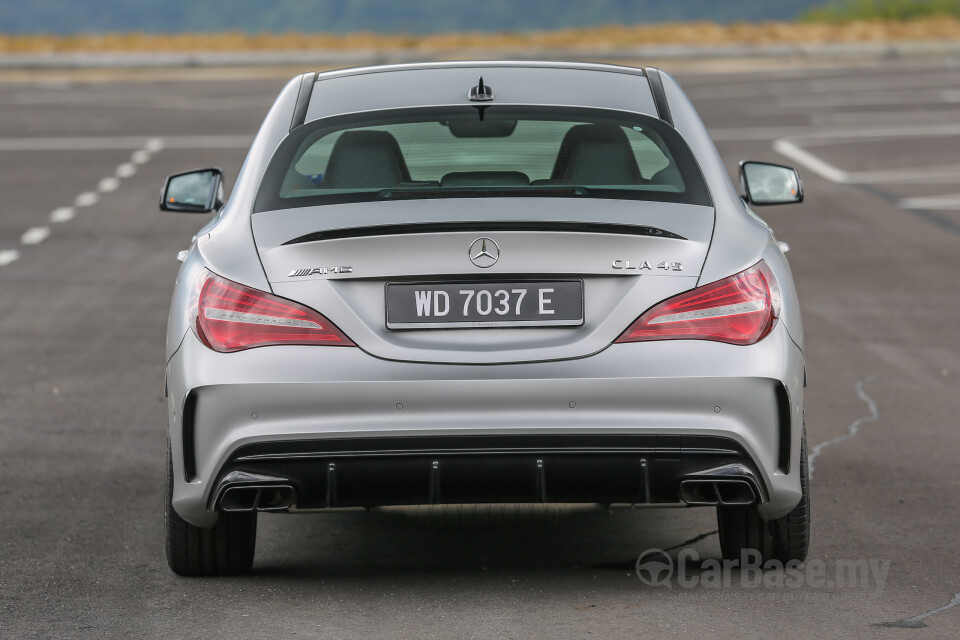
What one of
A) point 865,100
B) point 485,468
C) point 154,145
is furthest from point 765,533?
point 865,100

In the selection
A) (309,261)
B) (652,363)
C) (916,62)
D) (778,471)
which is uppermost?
(916,62)

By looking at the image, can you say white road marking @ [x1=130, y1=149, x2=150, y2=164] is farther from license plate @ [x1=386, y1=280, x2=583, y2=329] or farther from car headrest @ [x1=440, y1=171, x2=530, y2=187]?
license plate @ [x1=386, y1=280, x2=583, y2=329]

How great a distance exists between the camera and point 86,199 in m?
18.0

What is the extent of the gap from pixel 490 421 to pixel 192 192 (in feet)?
7.37

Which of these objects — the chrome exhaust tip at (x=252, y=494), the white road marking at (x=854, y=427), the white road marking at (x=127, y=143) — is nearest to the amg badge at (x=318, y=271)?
the chrome exhaust tip at (x=252, y=494)

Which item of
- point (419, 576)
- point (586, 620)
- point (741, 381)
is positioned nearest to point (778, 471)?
point (741, 381)

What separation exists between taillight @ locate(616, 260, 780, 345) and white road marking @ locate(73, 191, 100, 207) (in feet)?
45.2

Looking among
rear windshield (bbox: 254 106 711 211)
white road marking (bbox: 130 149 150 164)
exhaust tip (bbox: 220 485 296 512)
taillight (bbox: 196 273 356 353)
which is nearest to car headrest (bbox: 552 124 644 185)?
rear windshield (bbox: 254 106 711 211)

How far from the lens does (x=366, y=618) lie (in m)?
4.65

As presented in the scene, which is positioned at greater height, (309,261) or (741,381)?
(309,261)

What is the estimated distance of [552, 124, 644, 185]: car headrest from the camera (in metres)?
5.25

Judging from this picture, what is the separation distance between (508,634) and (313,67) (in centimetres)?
3584

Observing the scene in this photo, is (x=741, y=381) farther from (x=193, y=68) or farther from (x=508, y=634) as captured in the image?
(x=193, y=68)

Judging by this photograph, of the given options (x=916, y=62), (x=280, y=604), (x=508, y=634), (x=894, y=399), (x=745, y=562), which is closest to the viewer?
(x=508, y=634)
